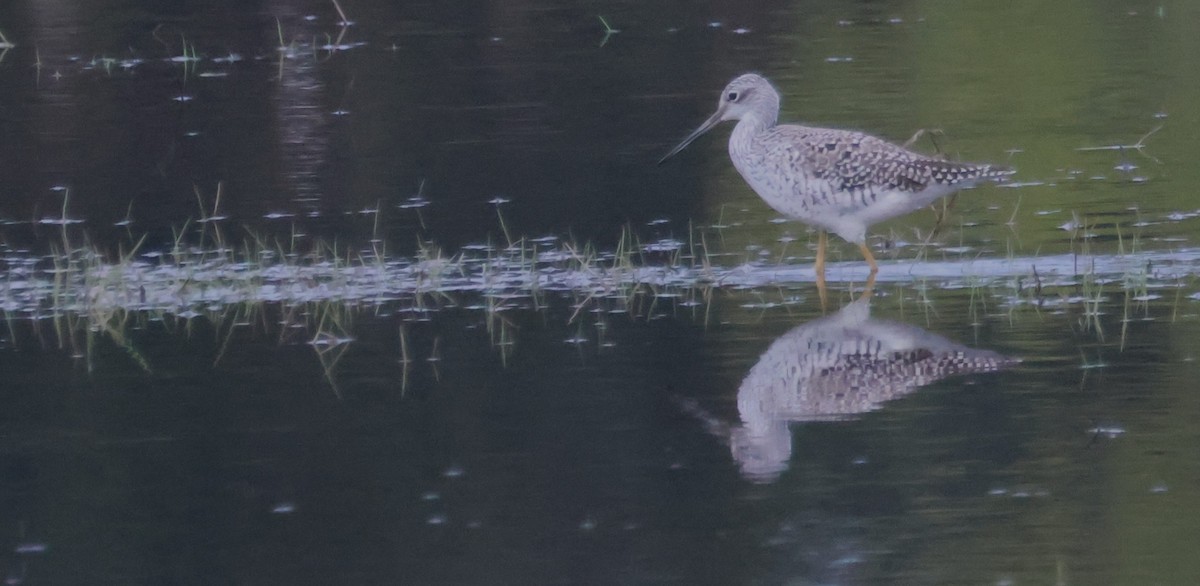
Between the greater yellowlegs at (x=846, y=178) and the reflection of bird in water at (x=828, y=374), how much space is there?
3.29 feet

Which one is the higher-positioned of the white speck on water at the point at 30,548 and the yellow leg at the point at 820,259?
the yellow leg at the point at 820,259

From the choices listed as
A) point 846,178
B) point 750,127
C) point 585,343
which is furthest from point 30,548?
point 750,127

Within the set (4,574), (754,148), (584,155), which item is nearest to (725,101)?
(754,148)

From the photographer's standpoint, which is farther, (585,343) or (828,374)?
(585,343)

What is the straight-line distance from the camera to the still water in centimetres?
594

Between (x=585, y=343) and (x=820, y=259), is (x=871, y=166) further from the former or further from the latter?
(x=585, y=343)

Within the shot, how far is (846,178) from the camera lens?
30.1 ft

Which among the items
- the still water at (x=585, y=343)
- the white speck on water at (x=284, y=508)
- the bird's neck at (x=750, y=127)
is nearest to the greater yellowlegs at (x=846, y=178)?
the bird's neck at (x=750, y=127)

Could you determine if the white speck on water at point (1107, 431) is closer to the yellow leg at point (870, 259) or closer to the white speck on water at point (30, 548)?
the yellow leg at point (870, 259)

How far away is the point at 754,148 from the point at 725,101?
498 millimetres

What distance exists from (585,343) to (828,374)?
1180 millimetres

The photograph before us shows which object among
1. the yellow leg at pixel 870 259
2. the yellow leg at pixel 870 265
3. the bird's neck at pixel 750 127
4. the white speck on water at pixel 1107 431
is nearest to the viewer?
the white speck on water at pixel 1107 431

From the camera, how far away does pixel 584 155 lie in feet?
41.4

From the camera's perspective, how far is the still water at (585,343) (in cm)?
594
